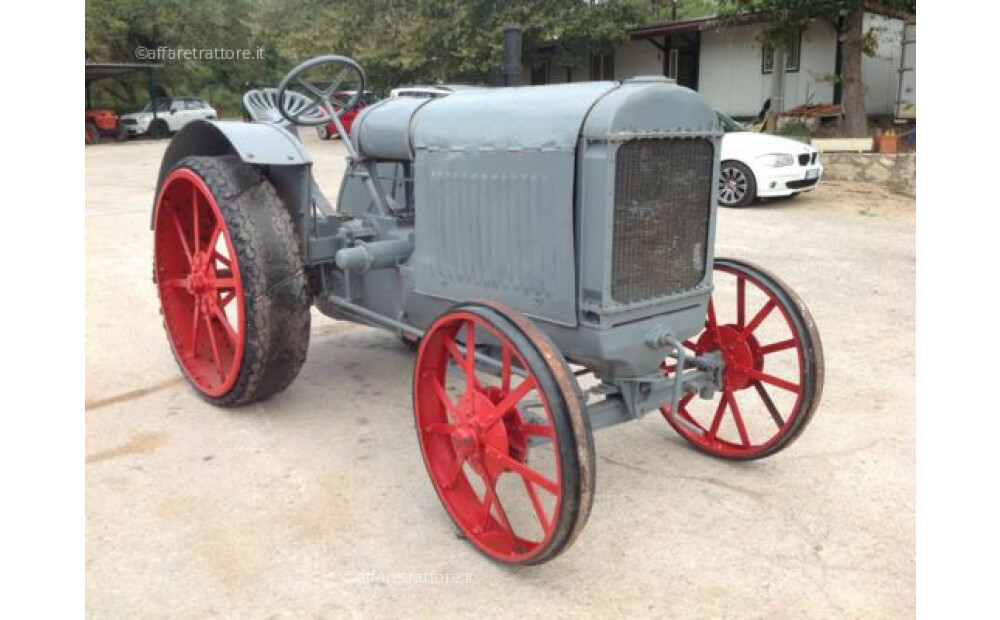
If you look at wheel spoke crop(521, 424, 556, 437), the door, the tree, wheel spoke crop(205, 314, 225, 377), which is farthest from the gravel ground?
the door

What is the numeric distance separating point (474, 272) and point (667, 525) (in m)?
1.12

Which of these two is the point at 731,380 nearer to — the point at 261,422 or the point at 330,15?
the point at 261,422

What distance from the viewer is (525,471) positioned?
2408 millimetres

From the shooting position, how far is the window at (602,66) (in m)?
21.0

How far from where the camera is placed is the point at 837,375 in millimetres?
4195

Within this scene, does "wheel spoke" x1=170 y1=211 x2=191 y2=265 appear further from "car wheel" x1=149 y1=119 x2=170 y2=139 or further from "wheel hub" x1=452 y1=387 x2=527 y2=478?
"car wheel" x1=149 y1=119 x2=170 y2=139

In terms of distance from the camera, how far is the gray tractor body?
8.20 feet

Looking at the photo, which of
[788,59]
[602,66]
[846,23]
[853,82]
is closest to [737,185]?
[853,82]

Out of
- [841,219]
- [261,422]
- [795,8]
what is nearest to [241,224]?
[261,422]

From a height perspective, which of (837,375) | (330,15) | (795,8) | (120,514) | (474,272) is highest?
(330,15)

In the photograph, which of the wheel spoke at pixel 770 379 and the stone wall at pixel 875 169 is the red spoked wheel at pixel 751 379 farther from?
the stone wall at pixel 875 169

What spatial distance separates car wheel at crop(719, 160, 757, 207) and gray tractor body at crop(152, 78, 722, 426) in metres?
7.52

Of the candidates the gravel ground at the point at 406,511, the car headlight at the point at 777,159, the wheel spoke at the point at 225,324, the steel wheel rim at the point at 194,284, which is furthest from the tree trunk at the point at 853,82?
the wheel spoke at the point at 225,324

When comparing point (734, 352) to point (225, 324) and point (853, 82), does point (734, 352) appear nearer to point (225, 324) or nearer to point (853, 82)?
point (225, 324)
